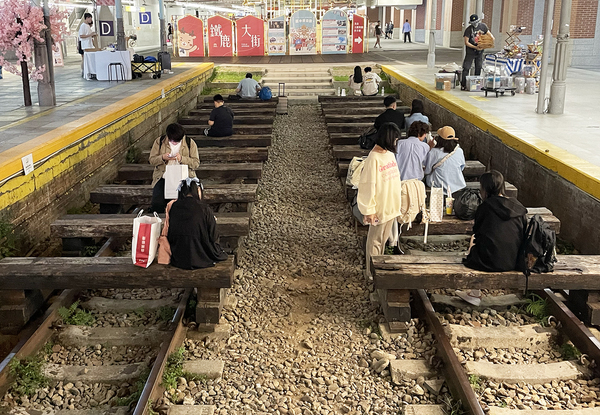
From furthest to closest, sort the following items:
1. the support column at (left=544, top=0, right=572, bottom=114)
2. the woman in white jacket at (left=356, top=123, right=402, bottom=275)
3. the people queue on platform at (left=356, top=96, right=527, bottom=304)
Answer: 1. the support column at (left=544, top=0, right=572, bottom=114)
2. the woman in white jacket at (left=356, top=123, right=402, bottom=275)
3. the people queue on platform at (left=356, top=96, right=527, bottom=304)

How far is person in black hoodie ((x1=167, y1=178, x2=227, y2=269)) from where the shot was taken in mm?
4637

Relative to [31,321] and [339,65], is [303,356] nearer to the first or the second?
[31,321]

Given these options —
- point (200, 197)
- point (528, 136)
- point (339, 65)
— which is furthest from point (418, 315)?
point (339, 65)

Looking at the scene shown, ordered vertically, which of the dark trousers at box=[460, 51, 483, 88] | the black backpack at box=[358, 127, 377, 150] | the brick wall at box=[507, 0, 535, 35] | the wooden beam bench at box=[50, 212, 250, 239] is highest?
the brick wall at box=[507, 0, 535, 35]

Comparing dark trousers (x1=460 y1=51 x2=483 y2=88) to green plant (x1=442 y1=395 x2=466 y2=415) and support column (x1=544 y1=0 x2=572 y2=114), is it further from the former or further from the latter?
green plant (x1=442 y1=395 x2=466 y2=415)

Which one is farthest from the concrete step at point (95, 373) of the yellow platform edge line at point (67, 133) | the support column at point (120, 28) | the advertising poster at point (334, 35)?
the advertising poster at point (334, 35)

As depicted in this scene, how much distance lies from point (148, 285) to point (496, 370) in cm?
273

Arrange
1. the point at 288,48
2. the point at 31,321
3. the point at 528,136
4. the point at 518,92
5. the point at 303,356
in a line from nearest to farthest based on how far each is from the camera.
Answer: the point at 303,356 < the point at 31,321 < the point at 528,136 < the point at 518,92 < the point at 288,48

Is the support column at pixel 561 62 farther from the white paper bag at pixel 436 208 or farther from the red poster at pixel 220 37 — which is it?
the red poster at pixel 220 37

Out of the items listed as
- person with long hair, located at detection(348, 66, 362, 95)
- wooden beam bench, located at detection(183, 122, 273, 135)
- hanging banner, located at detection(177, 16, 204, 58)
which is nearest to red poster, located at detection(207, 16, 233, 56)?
hanging banner, located at detection(177, 16, 204, 58)

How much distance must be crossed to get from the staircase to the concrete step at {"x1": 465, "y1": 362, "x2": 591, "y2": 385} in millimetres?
15488

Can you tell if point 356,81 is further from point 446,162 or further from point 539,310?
point 539,310

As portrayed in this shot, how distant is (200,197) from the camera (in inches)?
197

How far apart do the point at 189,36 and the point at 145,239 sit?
23971 mm
